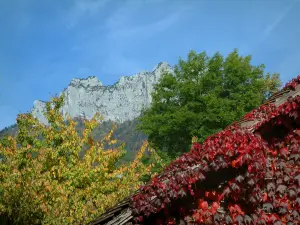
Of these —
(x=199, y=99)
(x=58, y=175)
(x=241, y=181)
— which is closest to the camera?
(x=241, y=181)

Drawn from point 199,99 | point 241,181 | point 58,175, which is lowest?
point 241,181

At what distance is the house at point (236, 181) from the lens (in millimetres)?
5145

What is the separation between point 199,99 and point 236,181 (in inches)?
926

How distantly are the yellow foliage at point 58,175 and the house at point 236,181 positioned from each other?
3.44 meters

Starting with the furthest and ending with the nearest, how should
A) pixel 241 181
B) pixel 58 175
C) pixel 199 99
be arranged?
pixel 199 99 → pixel 58 175 → pixel 241 181

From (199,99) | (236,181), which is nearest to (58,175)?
(236,181)

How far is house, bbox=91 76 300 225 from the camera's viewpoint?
203 inches

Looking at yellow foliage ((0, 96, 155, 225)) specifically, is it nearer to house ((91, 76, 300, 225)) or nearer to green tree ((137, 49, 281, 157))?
house ((91, 76, 300, 225))

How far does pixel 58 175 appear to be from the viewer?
1198 cm

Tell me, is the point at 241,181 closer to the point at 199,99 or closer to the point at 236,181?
the point at 236,181

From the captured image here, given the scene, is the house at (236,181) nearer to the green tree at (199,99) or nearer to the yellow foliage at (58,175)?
the yellow foliage at (58,175)

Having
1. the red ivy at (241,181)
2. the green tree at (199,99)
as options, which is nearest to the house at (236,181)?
the red ivy at (241,181)

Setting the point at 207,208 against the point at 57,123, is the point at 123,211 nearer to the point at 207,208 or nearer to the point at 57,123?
the point at 207,208

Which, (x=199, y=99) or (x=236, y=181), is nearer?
(x=236, y=181)
